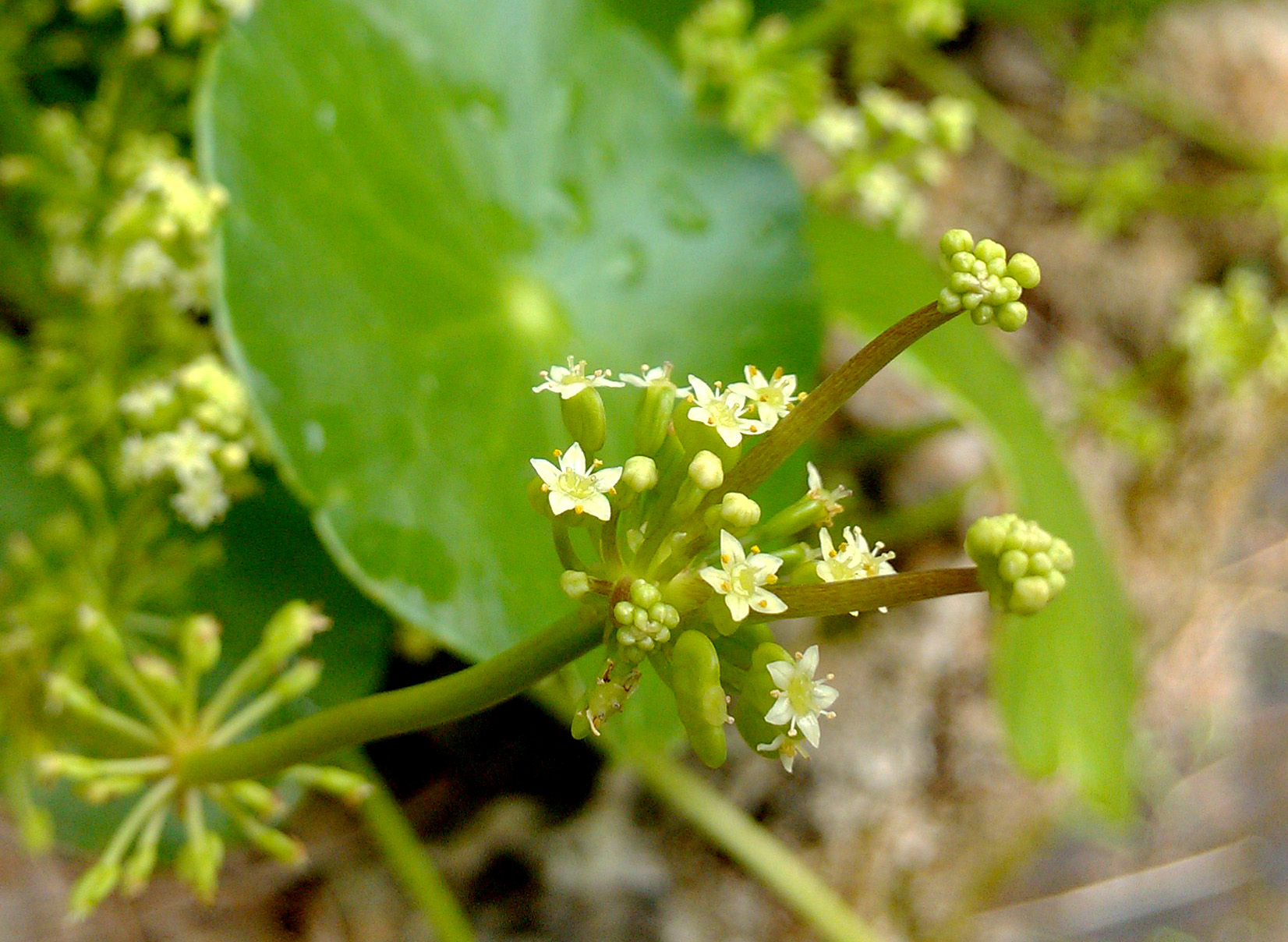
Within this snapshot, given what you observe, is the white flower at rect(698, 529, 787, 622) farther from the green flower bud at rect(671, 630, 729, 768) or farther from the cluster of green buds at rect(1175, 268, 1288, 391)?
the cluster of green buds at rect(1175, 268, 1288, 391)

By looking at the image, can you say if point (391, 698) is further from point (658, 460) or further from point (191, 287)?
point (191, 287)

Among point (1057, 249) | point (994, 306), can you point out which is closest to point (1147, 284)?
point (1057, 249)

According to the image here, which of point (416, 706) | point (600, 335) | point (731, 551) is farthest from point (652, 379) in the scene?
point (600, 335)

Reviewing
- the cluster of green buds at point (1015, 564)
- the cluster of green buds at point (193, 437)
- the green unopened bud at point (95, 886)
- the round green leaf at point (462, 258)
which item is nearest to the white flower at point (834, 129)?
the round green leaf at point (462, 258)

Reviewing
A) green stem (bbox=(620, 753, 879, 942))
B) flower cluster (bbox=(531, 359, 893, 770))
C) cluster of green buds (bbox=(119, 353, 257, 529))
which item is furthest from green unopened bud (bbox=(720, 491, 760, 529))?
green stem (bbox=(620, 753, 879, 942))

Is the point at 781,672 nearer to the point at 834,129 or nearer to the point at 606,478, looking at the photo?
the point at 606,478
